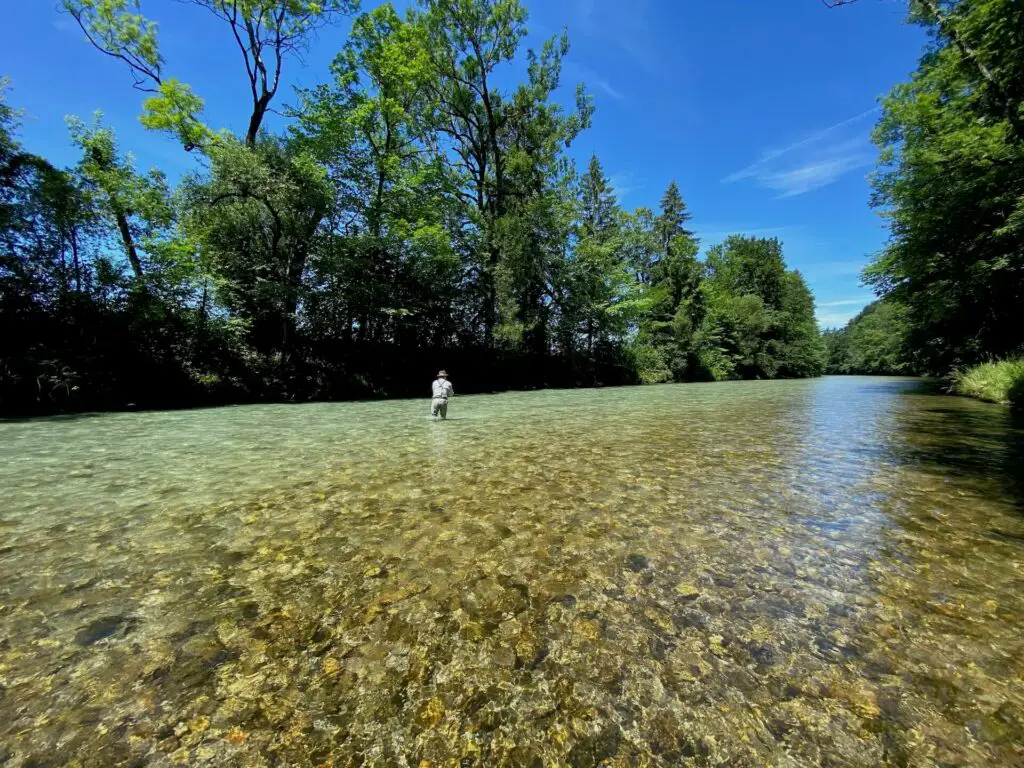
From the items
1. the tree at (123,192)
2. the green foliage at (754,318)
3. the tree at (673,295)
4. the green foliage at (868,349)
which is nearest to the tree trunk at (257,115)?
the tree at (123,192)

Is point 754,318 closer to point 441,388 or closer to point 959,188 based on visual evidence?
point 959,188

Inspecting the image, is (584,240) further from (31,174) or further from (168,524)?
(168,524)

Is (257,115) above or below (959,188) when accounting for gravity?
above

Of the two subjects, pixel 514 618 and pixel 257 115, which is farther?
pixel 257 115

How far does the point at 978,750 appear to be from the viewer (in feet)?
6.48

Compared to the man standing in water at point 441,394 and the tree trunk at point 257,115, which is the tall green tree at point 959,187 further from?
the tree trunk at point 257,115

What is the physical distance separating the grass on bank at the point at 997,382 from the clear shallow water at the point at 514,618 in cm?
1122

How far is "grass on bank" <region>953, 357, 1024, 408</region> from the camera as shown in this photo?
14.3 metres

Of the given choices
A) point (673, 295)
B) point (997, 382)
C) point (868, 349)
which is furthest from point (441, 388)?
point (868, 349)

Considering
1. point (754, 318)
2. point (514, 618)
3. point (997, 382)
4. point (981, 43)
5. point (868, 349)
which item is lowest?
point (514, 618)

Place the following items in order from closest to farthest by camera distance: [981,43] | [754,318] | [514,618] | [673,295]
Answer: [514,618] → [981,43] → [673,295] → [754,318]

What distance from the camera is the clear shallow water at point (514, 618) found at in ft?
6.89

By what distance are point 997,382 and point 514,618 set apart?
73.3 feet

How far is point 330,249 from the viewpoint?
21.9 meters
